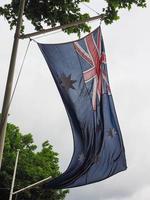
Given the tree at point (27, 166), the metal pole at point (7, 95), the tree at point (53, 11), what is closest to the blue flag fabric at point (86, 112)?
the metal pole at point (7, 95)

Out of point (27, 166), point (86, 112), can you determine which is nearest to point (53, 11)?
point (86, 112)

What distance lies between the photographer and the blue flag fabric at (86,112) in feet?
33.4

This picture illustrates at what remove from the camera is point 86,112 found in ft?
34.6

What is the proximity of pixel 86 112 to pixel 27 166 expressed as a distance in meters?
36.0

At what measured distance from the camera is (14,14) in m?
15.5

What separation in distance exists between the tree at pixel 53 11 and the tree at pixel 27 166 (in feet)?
91.3

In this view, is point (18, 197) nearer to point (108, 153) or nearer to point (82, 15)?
point (82, 15)

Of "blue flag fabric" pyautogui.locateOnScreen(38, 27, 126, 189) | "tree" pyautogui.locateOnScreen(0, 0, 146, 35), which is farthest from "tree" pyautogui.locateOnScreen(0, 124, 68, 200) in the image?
"blue flag fabric" pyautogui.locateOnScreen(38, 27, 126, 189)

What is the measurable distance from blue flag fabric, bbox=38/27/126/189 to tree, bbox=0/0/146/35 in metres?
4.27

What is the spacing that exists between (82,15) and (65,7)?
643mm

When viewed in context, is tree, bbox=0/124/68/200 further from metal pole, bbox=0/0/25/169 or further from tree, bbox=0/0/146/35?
metal pole, bbox=0/0/25/169

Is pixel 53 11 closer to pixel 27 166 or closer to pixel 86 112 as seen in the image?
pixel 86 112

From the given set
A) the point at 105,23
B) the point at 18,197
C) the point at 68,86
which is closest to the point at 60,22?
the point at 105,23

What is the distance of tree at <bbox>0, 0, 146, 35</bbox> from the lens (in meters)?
15.5
